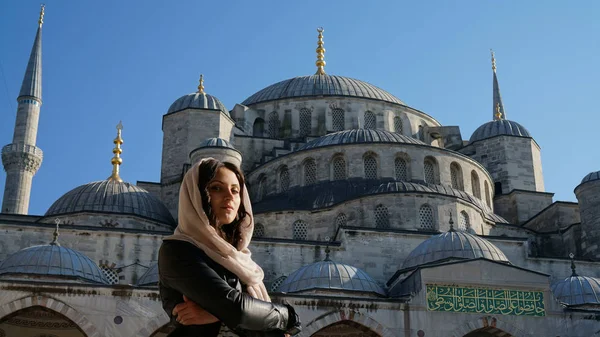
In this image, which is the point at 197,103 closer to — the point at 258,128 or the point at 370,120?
the point at 258,128

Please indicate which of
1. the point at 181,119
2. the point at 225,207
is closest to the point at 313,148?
the point at 181,119

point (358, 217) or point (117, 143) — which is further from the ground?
point (117, 143)

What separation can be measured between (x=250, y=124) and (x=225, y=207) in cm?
2809

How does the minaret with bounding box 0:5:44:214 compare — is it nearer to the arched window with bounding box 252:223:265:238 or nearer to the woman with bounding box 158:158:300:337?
the arched window with bounding box 252:223:265:238

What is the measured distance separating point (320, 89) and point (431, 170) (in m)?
8.40

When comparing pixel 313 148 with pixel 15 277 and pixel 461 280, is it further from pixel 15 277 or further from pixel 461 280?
pixel 15 277

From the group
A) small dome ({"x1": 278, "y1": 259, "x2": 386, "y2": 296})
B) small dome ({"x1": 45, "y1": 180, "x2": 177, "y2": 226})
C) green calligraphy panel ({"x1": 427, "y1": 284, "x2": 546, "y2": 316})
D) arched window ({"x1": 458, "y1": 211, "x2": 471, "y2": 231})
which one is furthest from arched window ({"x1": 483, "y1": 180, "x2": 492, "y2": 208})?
small dome ({"x1": 45, "y1": 180, "x2": 177, "y2": 226})

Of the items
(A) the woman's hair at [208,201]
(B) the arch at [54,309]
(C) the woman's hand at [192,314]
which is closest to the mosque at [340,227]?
(B) the arch at [54,309]

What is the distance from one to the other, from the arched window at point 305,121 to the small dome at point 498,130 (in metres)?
5.88

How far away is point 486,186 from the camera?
25.9 metres

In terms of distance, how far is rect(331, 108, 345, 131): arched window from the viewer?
3039 centimetres

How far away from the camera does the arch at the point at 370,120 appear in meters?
30.5

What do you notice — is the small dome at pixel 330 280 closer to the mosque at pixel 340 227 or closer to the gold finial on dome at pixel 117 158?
the mosque at pixel 340 227

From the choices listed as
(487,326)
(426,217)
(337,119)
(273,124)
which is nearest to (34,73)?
(273,124)
